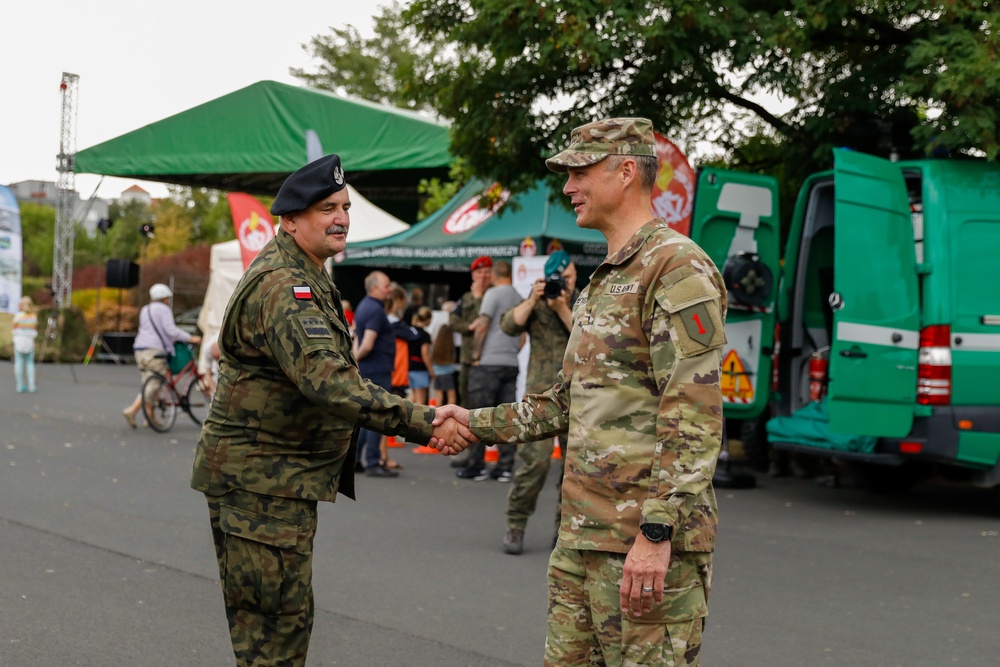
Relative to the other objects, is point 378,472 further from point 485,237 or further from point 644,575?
point 644,575

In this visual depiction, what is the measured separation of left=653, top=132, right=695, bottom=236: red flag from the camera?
1045 centimetres

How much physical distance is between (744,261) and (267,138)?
59.5 feet

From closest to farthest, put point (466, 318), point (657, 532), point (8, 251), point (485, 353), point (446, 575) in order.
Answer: point (657, 532), point (446, 575), point (485, 353), point (466, 318), point (8, 251)

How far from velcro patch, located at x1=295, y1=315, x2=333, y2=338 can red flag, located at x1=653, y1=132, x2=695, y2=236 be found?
7021mm

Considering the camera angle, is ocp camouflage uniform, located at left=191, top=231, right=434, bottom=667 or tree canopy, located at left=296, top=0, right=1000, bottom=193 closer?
ocp camouflage uniform, located at left=191, top=231, right=434, bottom=667

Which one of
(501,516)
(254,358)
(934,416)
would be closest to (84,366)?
(501,516)

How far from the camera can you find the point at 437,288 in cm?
3025

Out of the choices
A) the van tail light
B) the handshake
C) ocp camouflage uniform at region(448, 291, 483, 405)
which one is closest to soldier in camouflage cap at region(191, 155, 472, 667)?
the handshake

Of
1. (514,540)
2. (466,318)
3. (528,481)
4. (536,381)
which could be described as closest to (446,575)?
(514,540)

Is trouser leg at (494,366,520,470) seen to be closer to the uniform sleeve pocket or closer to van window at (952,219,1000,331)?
van window at (952,219,1000,331)

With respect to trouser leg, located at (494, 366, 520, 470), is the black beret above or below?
above

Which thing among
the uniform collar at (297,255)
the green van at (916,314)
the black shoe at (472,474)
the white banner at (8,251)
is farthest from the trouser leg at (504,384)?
the white banner at (8,251)

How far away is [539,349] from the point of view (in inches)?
325

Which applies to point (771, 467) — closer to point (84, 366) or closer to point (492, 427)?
point (492, 427)
